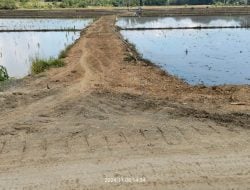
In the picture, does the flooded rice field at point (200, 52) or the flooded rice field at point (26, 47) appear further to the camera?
the flooded rice field at point (26, 47)

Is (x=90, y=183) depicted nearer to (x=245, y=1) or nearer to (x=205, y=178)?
(x=205, y=178)

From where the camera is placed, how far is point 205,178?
24.1 ft

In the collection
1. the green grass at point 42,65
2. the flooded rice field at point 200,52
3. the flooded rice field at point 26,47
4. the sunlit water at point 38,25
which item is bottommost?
the flooded rice field at point 200,52

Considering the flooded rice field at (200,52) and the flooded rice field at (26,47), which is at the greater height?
the flooded rice field at (26,47)

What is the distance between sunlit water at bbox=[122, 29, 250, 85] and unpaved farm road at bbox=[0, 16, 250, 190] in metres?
3.90

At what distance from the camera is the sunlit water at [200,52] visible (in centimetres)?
1927

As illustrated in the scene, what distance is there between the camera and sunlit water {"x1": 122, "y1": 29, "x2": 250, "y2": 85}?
19.3 meters

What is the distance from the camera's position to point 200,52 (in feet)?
85.3

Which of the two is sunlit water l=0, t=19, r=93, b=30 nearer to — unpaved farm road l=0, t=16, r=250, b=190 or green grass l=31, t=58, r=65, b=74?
green grass l=31, t=58, r=65, b=74
